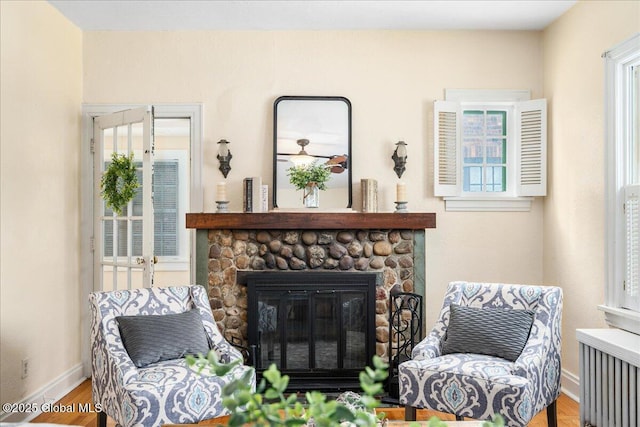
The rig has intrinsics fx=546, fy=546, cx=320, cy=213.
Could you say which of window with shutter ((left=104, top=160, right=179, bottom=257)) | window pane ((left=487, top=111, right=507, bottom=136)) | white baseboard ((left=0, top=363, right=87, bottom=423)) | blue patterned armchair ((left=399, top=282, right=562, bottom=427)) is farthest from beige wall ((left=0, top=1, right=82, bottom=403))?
window pane ((left=487, top=111, right=507, bottom=136))

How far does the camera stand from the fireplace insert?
4020mm

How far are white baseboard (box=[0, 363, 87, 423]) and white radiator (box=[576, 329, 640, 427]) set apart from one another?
10.7 ft

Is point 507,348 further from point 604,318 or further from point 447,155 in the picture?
point 447,155

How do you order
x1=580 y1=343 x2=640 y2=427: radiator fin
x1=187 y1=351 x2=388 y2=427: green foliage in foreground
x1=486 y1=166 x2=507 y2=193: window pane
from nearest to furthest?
x1=187 y1=351 x2=388 y2=427: green foliage in foreground < x1=580 y1=343 x2=640 y2=427: radiator fin < x1=486 y1=166 x2=507 y2=193: window pane

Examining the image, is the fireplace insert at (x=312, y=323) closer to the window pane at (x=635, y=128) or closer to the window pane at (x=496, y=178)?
the window pane at (x=496, y=178)

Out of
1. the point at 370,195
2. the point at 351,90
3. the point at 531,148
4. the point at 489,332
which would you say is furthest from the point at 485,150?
the point at 489,332

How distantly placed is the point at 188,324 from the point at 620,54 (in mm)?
2925

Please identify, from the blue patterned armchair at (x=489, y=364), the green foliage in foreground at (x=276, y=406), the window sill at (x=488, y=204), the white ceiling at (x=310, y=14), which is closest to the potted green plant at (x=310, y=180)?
the window sill at (x=488, y=204)

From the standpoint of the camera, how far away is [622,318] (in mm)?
3109

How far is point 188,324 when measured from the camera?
3049mm

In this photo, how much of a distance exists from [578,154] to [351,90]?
1731 millimetres

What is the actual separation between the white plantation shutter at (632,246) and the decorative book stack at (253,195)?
95.9 inches

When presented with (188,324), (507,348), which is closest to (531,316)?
(507,348)

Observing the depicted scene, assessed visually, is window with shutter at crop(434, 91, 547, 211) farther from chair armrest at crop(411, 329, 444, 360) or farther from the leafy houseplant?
chair armrest at crop(411, 329, 444, 360)
